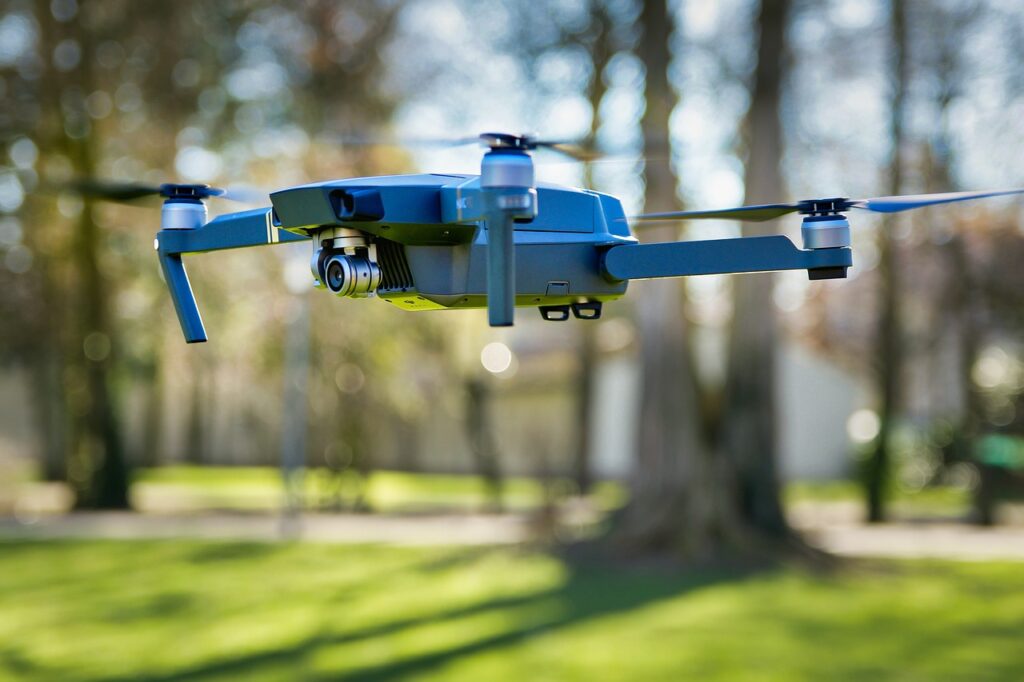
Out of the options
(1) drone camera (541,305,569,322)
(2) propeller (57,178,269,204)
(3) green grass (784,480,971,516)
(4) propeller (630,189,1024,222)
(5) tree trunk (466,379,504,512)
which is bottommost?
(3) green grass (784,480,971,516)

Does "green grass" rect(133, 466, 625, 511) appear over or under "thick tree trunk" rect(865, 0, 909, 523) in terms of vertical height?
under

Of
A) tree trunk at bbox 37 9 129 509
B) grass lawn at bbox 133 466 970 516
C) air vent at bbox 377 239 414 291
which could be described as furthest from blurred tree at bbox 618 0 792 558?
air vent at bbox 377 239 414 291

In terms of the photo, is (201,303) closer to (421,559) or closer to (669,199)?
(421,559)

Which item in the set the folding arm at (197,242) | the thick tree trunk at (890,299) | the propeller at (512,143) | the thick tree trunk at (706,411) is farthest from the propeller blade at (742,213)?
the thick tree trunk at (890,299)

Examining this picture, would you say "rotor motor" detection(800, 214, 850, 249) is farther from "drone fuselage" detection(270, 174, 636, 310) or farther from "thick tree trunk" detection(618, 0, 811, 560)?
"thick tree trunk" detection(618, 0, 811, 560)

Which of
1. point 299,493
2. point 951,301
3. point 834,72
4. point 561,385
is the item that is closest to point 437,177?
point 834,72

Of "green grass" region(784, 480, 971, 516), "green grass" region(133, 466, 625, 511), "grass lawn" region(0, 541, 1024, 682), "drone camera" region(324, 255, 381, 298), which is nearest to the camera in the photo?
"drone camera" region(324, 255, 381, 298)

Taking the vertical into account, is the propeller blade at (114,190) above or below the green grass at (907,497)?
above

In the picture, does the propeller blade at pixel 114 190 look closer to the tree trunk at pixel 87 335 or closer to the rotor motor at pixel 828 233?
the rotor motor at pixel 828 233
